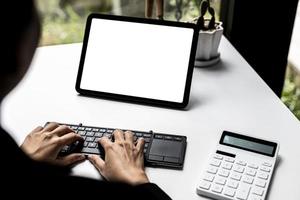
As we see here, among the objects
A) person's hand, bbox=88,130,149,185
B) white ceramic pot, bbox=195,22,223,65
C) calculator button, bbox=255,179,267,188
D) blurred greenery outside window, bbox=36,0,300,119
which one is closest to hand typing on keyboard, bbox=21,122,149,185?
person's hand, bbox=88,130,149,185

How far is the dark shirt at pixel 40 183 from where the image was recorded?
0.64 metres

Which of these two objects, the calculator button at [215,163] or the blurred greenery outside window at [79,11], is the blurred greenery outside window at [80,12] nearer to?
the blurred greenery outside window at [79,11]

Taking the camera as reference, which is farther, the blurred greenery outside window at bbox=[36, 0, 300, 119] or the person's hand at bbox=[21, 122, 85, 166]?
the blurred greenery outside window at bbox=[36, 0, 300, 119]

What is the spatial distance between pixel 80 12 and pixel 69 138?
2.56 feet

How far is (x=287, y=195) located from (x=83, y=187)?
410 mm

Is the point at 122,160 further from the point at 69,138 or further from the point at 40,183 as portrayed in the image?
the point at 40,183

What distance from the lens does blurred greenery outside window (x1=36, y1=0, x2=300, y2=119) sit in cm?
158

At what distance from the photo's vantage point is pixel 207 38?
49.2 inches

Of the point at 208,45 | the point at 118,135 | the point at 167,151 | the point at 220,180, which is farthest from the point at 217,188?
the point at 208,45

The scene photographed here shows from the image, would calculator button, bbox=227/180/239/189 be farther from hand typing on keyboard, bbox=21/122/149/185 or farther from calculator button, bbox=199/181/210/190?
hand typing on keyboard, bbox=21/122/149/185

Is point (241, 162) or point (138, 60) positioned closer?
point (241, 162)

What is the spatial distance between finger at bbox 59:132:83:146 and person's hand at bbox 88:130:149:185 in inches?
2.0

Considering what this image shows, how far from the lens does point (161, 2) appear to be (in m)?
1.33

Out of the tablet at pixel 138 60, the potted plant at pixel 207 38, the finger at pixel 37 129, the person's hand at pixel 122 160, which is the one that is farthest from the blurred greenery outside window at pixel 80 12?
the person's hand at pixel 122 160
